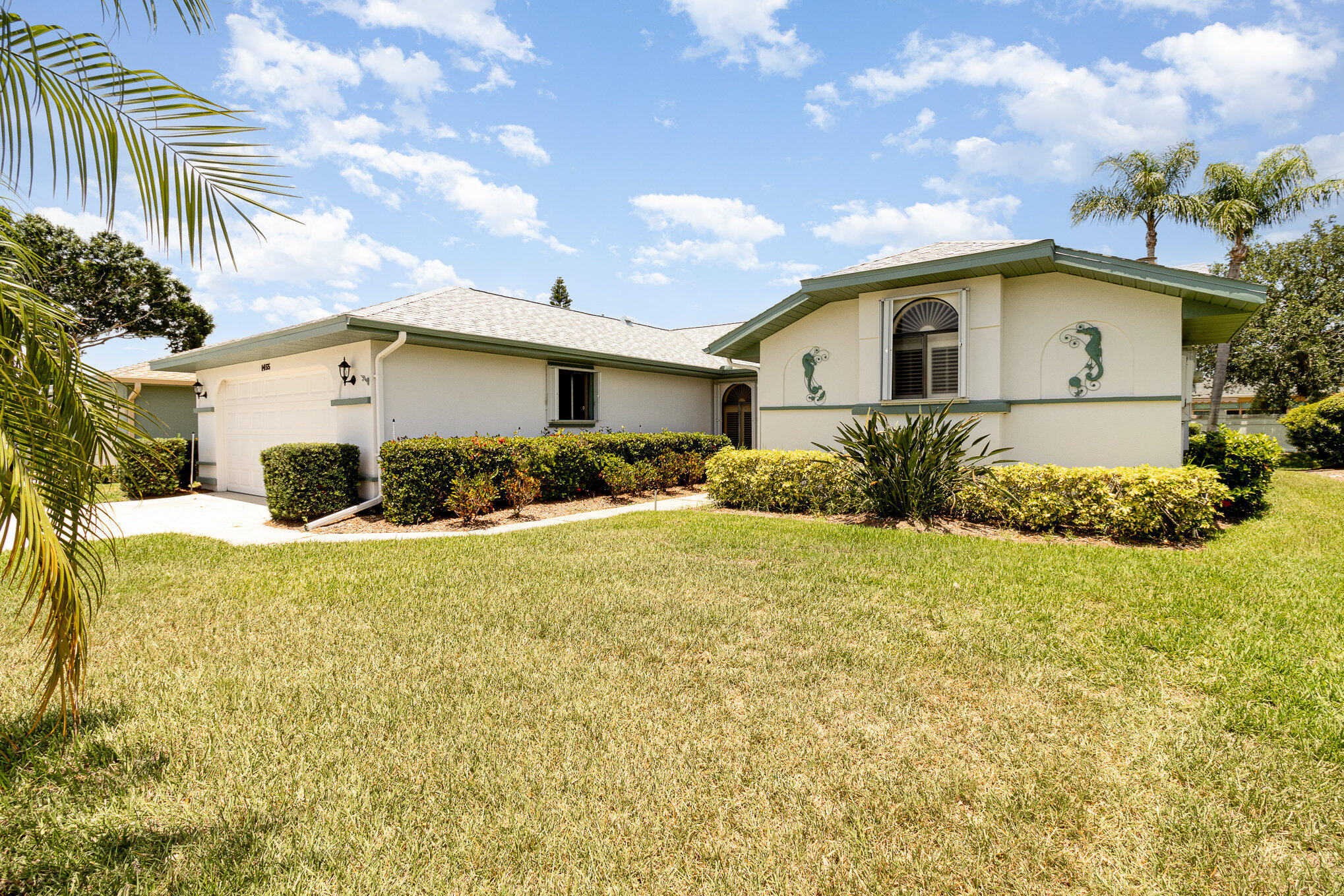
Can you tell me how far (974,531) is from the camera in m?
7.73

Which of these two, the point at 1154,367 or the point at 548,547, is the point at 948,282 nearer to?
the point at 1154,367

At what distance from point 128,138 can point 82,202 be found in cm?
29

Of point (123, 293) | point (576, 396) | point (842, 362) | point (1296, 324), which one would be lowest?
point (576, 396)

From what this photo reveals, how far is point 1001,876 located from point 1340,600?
5040 millimetres

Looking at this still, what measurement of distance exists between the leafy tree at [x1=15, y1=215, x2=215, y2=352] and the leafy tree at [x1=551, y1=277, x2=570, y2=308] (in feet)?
75.3

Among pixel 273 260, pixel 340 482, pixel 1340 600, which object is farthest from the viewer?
pixel 340 482

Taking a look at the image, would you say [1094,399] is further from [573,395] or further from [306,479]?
[306,479]

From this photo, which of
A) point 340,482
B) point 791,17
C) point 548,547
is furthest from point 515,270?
point 548,547

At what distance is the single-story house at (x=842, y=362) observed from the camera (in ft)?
26.8

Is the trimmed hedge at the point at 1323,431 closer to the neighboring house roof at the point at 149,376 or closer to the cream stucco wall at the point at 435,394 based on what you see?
the cream stucco wall at the point at 435,394

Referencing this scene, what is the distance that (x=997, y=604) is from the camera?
4.70 metres

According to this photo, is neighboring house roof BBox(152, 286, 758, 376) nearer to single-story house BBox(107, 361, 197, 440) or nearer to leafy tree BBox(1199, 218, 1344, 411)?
single-story house BBox(107, 361, 197, 440)

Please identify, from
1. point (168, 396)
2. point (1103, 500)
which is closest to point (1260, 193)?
point (1103, 500)

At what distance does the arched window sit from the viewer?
9258 mm
